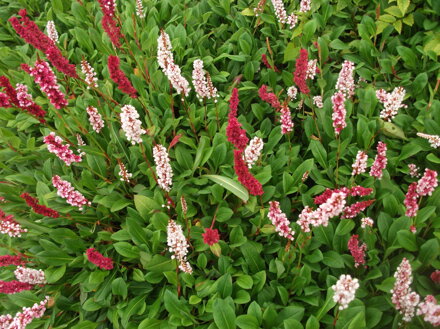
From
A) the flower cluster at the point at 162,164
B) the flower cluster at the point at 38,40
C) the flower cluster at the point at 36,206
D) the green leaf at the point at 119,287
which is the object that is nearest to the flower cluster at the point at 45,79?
the flower cluster at the point at 38,40

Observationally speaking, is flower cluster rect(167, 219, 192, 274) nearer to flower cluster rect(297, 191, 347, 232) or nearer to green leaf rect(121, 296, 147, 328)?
green leaf rect(121, 296, 147, 328)

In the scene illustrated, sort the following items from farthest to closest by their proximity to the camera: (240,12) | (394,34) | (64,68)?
(240,12) < (394,34) < (64,68)

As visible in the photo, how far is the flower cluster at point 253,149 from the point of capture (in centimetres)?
277

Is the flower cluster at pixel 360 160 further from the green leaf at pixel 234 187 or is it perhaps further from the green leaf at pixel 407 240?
the green leaf at pixel 234 187

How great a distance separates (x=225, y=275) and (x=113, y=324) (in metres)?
1.12

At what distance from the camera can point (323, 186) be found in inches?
134

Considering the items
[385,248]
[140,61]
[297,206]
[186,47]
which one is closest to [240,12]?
[186,47]

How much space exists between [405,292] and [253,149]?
1.38 metres

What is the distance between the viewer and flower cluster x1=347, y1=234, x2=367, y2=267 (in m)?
2.66

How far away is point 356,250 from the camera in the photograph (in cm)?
269

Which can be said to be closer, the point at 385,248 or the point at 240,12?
the point at 385,248

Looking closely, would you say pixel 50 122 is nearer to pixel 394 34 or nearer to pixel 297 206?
pixel 297 206

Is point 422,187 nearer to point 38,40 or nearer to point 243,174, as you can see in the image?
point 243,174

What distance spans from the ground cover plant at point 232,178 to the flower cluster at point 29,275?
15 millimetres
